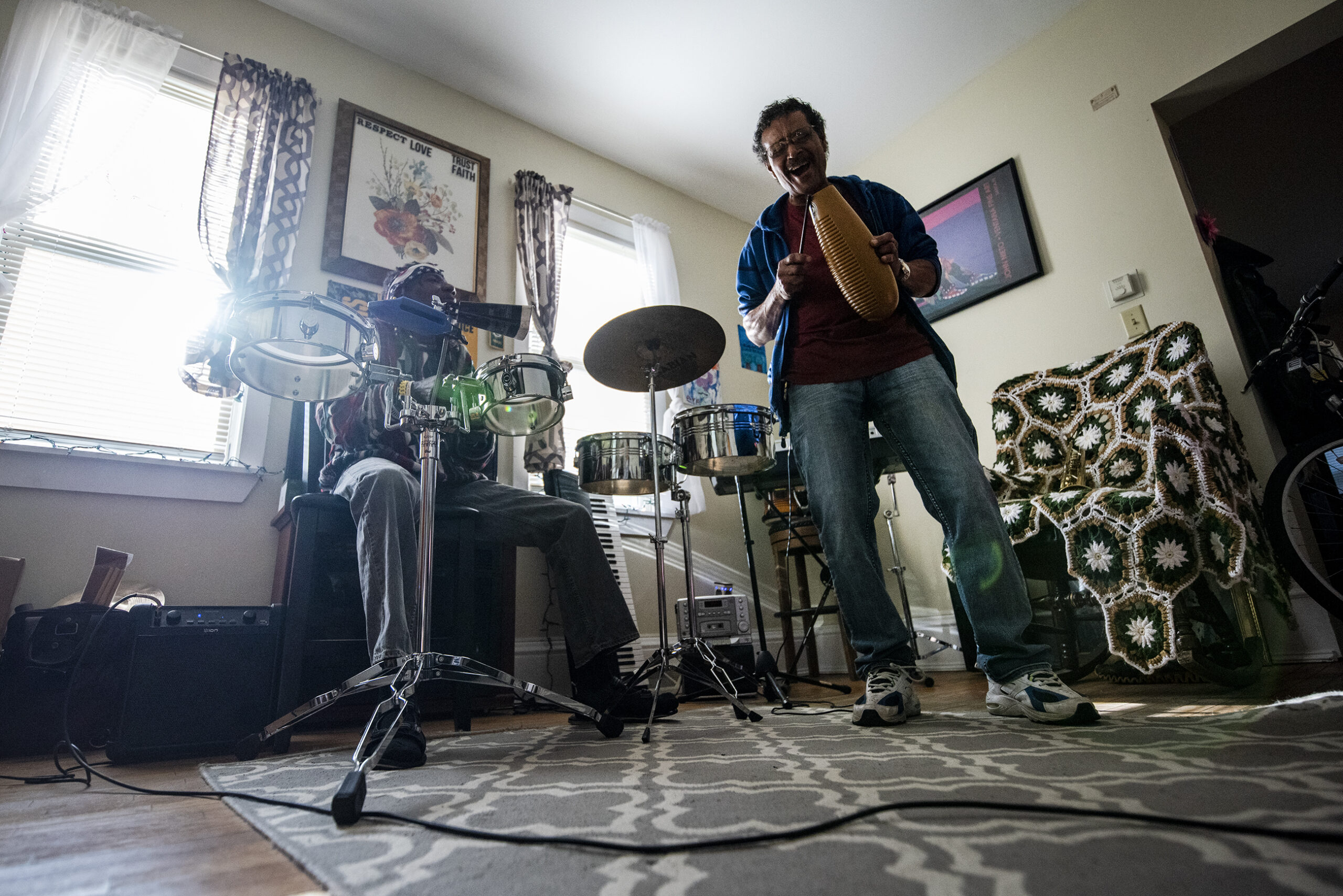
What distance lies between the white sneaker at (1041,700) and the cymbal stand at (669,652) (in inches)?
22.0

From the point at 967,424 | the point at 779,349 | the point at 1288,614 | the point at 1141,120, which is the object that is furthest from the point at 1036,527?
the point at 1141,120

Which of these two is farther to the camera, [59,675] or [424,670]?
[59,675]

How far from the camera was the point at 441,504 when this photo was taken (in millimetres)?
2039

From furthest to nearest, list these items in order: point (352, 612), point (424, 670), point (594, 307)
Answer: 1. point (594, 307)
2. point (352, 612)
3. point (424, 670)

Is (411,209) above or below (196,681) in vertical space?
above

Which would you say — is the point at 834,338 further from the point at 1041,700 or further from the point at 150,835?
the point at 150,835

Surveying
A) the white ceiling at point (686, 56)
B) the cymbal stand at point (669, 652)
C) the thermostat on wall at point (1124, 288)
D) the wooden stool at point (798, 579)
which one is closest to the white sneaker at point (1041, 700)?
the cymbal stand at point (669, 652)

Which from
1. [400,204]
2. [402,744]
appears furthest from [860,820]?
[400,204]

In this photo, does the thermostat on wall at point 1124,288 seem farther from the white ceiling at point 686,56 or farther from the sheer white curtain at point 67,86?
the sheer white curtain at point 67,86

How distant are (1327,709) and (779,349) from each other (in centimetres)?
A: 121

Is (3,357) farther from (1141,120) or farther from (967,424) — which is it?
(1141,120)

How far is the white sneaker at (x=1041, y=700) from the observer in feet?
3.94

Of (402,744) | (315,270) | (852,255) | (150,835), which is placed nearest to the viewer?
(150,835)

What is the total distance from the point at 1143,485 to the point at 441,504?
216cm
